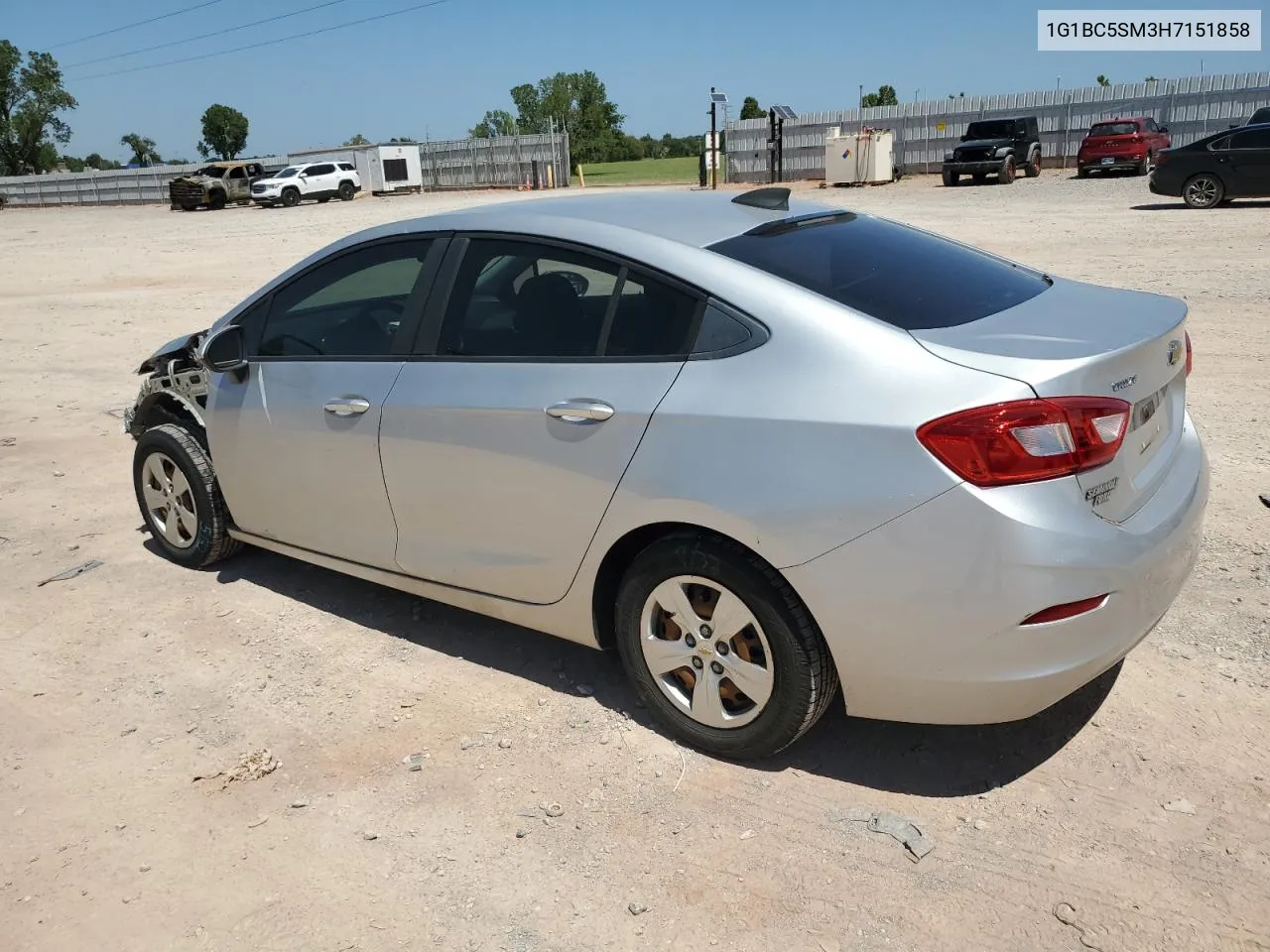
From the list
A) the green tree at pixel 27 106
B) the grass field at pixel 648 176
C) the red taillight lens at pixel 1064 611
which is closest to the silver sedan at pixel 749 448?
the red taillight lens at pixel 1064 611

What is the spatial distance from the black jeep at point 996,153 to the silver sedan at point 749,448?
29859 millimetres

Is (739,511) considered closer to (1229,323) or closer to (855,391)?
(855,391)

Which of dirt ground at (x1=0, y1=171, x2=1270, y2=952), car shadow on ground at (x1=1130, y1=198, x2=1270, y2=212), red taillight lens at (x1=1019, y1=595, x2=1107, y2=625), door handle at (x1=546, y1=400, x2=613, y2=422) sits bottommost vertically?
dirt ground at (x1=0, y1=171, x2=1270, y2=952)

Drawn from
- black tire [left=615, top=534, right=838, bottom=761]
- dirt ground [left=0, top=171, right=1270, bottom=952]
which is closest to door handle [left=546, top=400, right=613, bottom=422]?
black tire [left=615, top=534, right=838, bottom=761]

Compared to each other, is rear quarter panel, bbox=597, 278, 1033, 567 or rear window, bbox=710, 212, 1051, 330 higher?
rear window, bbox=710, 212, 1051, 330

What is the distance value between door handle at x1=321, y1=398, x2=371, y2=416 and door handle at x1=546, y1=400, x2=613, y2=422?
0.92 m

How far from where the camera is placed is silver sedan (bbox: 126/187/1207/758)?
2666mm

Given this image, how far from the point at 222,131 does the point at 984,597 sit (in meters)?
138

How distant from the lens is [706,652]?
317 cm

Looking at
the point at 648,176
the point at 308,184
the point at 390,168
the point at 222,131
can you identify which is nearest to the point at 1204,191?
the point at 308,184

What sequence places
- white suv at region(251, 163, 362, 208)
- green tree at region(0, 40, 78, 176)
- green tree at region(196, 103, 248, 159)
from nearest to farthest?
white suv at region(251, 163, 362, 208)
green tree at region(0, 40, 78, 176)
green tree at region(196, 103, 248, 159)

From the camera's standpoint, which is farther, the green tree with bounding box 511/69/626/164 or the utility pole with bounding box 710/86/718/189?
the green tree with bounding box 511/69/626/164

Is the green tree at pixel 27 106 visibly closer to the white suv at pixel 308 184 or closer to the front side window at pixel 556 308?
the white suv at pixel 308 184

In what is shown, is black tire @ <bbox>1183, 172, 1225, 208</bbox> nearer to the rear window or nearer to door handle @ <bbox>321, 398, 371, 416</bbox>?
the rear window
